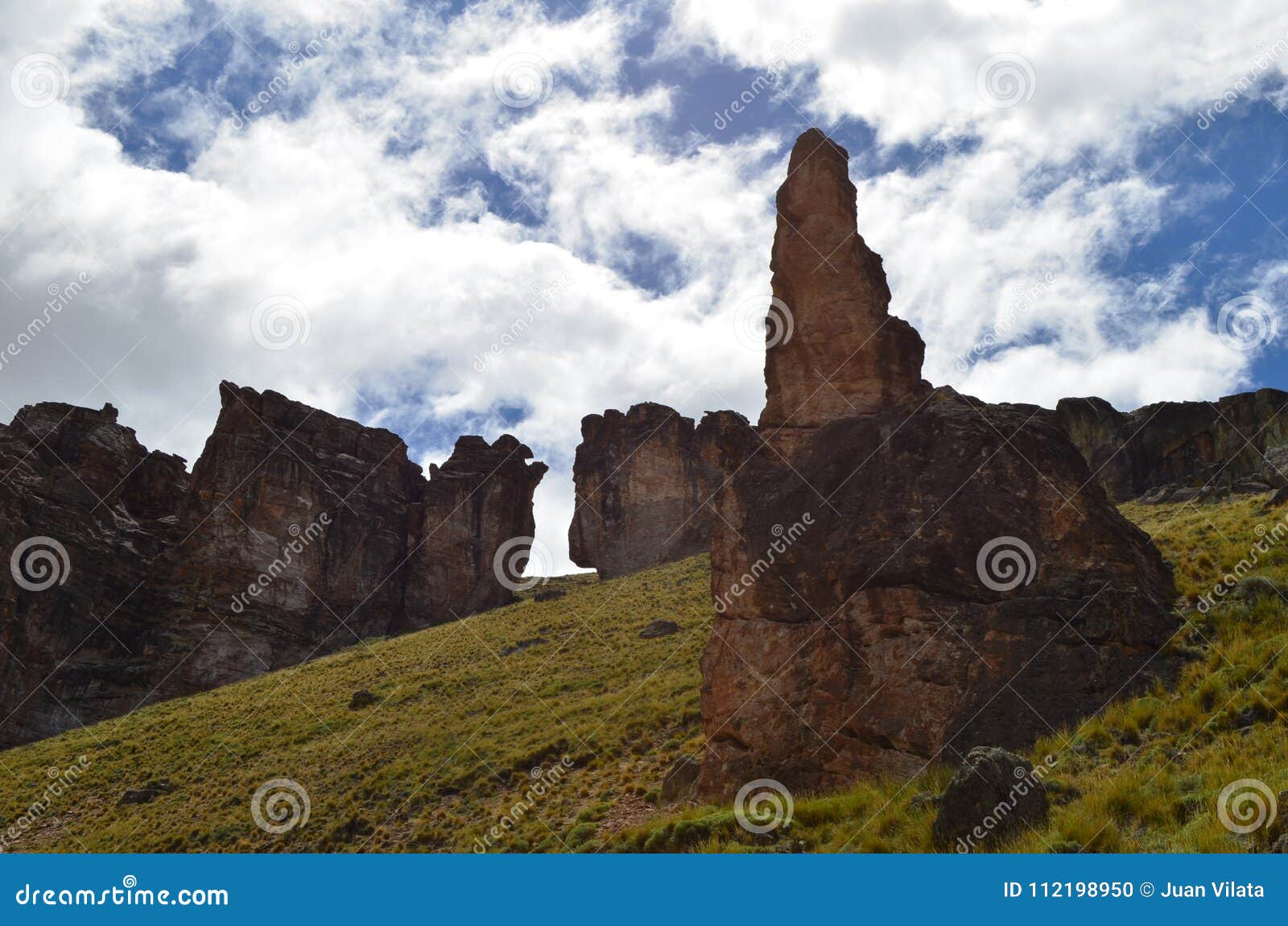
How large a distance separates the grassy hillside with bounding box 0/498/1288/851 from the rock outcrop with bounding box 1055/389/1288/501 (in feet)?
41.5

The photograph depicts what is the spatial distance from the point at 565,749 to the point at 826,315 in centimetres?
1726

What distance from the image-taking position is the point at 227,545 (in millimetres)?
78875

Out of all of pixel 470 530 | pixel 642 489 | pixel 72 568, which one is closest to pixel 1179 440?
pixel 642 489

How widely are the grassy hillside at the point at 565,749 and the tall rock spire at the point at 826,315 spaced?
8.52 m

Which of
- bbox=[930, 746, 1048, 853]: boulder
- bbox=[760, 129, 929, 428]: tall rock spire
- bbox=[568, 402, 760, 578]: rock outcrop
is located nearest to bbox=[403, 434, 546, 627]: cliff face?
bbox=[568, 402, 760, 578]: rock outcrop

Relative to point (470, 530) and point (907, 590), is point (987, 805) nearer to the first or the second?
point (907, 590)

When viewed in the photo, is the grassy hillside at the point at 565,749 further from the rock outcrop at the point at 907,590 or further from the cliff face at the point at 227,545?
the cliff face at the point at 227,545

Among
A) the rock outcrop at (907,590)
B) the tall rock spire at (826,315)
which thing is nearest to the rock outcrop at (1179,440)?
the tall rock spire at (826,315)

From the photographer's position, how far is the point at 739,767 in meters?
19.7

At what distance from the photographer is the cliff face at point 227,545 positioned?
69.3m

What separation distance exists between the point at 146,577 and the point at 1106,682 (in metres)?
76.8

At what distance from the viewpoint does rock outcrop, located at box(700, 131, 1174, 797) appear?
1789 centimetres

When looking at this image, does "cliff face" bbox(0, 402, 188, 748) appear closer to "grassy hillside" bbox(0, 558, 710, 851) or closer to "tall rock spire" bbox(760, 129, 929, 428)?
"grassy hillside" bbox(0, 558, 710, 851)

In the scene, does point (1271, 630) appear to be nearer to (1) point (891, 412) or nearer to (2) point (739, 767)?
(1) point (891, 412)
